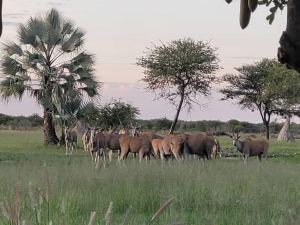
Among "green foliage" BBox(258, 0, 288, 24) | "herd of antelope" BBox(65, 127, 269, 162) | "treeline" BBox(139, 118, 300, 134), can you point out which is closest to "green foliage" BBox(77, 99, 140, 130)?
"herd of antelope" BBox(65, 127, 269, 162)

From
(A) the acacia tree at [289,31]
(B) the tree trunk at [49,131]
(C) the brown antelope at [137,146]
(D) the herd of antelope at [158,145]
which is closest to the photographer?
(A) the acacia tree at [289,31]

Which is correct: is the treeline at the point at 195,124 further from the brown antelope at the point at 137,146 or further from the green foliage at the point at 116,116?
the brown antelope at the point at 137,146

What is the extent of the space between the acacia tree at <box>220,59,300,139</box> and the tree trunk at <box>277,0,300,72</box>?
49.5 meters

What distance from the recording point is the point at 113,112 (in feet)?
125

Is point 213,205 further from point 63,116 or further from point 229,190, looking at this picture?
point 63,116

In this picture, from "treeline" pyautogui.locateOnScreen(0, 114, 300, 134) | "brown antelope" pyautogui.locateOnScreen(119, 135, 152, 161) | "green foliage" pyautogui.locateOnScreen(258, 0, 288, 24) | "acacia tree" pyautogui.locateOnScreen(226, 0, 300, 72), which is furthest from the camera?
"treeline" pyautogui.locateOnScreen(0, 114, 300, 134)

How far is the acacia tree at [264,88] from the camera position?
52.0m

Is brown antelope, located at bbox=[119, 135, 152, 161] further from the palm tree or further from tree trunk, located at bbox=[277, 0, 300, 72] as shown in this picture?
tree trunk, located at bbox=[277, 0, 300, 72]

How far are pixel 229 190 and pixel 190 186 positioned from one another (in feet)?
2.02

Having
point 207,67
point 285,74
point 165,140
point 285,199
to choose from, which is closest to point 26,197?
point 285,199

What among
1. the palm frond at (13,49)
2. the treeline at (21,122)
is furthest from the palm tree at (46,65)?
the treeline at (21,122)

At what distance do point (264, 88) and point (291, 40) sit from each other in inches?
2100

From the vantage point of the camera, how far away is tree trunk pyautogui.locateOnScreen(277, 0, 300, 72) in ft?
6.02

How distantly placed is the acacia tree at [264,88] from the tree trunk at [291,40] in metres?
49.5
